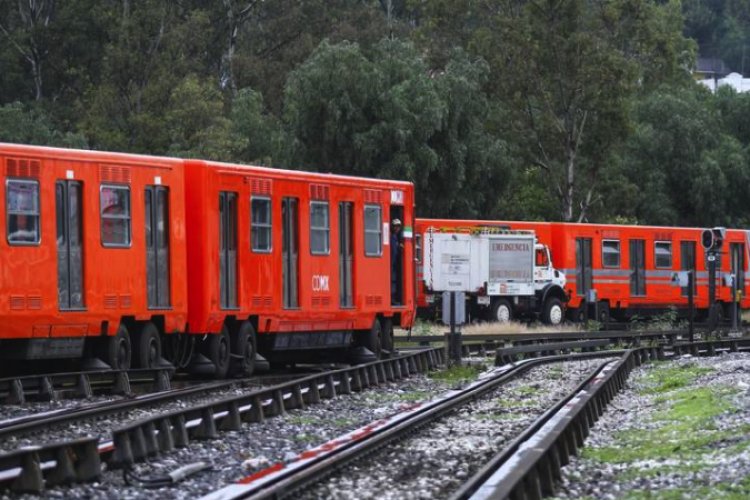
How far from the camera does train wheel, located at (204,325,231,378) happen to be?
25.3 m

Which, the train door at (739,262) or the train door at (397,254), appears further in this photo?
the train door at (739,262)

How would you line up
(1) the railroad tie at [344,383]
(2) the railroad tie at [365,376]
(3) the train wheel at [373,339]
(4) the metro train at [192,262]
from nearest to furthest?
1. (4) the metro train at [192,262]
2. (1) the railroad tie at [344,383]
3. (2) the railroad tie at [365,376]
4. (3) the train wheel at [373,339]

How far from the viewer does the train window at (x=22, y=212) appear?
20.8 m

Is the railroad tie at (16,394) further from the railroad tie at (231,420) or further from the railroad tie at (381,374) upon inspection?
the railroad tie at (381,374)

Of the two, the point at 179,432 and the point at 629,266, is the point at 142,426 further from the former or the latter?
the point at 629,266

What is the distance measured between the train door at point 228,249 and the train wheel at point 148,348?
1.40 meters

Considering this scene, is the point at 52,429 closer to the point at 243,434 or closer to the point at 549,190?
the point at 243,434

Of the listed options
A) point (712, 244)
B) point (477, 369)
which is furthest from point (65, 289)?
point (712, 244)

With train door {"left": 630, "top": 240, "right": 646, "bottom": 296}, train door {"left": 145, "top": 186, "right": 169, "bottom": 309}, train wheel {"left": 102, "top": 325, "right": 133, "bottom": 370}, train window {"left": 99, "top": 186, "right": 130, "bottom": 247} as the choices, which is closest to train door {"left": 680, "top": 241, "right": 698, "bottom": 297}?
train door {"left": 630, "top": 240, "right": 646, "bottom": 296}

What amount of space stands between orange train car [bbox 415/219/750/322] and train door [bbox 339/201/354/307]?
2084cm

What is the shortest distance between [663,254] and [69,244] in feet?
112

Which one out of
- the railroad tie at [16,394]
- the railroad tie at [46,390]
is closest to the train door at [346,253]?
the railroad tie at [46,390]

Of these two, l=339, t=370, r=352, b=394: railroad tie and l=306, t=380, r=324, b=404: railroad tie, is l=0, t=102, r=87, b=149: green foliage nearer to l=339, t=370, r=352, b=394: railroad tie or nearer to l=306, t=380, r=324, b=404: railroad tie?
l=339, t=370, r=352, b=394: railroad tie

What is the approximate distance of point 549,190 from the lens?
7338 cm
